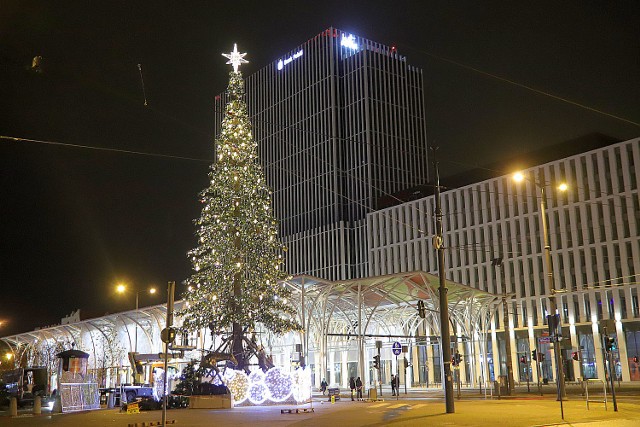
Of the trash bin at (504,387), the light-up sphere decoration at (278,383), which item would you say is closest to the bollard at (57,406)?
the light-up sphere decoration at (278,383)

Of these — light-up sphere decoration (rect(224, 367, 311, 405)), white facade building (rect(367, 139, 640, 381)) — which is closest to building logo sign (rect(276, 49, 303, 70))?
white facade building (rect(367, 139, 640, 381))

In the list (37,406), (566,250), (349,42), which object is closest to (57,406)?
(37,406)

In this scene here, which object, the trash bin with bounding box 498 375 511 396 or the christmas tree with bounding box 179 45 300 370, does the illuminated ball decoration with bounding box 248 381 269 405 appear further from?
the trash bin with bounding box 498 375 511 396

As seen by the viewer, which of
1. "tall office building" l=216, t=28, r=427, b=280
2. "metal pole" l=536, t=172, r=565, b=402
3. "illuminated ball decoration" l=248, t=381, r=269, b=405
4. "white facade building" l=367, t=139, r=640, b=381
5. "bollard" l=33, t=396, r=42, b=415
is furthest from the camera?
"tall office building" l=216, t=28, r=427, b=280

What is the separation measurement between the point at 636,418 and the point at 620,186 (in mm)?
50024

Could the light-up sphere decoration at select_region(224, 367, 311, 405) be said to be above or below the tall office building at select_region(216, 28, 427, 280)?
below

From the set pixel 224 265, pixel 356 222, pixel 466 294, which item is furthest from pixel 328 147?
pixel 224 265

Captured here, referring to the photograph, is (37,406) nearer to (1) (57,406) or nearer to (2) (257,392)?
(1) (57,406)

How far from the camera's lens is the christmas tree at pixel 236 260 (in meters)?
33.8

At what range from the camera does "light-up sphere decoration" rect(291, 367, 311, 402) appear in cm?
3216

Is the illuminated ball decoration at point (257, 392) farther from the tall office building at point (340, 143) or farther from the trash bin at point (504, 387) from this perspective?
the tall office building at point (340, 143)

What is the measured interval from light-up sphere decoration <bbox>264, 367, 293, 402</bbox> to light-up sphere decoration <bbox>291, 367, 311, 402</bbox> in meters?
0.22

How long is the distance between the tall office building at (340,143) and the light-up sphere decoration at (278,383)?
222ft

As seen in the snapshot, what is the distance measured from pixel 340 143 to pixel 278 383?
256 feet
